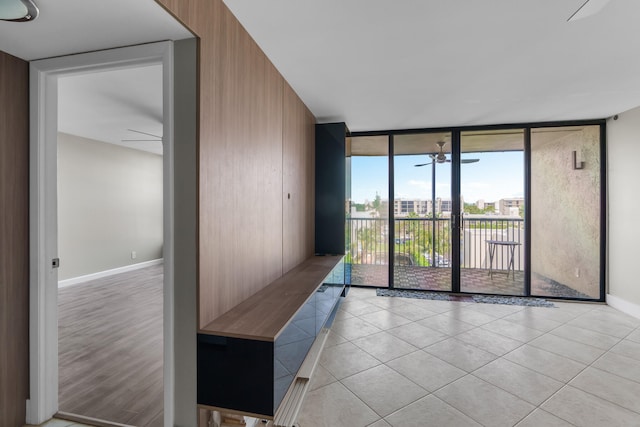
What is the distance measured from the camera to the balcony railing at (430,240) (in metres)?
4.43

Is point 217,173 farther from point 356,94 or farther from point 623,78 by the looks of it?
point 623,78

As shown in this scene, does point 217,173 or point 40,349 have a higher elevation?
point 217,173

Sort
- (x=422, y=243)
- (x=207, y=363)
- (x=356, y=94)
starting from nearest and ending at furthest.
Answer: (x=207, y=363)
(x=356, y=94)
(x=422, y=243)

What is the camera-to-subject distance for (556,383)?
216 cm

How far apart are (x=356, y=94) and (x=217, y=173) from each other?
6.68ft

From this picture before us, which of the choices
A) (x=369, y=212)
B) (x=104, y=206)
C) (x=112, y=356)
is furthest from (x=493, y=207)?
(x=104, y=206)

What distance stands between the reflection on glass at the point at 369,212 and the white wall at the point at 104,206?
15.1ft

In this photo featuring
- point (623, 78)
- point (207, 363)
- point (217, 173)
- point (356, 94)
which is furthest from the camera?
point (356, 94)

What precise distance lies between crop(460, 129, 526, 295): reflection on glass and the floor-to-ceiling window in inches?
0.6

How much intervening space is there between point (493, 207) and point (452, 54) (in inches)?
111

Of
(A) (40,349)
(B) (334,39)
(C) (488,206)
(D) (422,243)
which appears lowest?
(A) (40,349)

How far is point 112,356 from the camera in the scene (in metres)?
2.53

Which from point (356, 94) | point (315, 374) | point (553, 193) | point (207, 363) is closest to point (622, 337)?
point (553, 193)

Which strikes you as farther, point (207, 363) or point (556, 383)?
point (556, 383)
